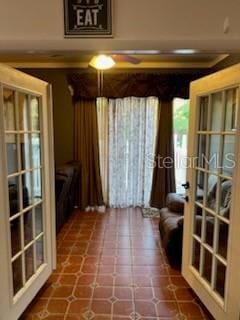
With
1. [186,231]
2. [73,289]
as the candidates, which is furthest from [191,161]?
[73,289]

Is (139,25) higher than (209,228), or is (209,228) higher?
(139,25)

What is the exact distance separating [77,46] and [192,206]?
1.69 metres

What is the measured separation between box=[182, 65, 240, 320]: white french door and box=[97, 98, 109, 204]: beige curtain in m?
2.85

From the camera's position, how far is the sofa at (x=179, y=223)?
6.68 feet

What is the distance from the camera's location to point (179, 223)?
3008 millimetres

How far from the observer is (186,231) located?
103 inches

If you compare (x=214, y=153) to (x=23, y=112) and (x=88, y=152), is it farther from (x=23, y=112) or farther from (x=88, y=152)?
(x=88, y=152)

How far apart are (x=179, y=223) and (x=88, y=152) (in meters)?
2.69

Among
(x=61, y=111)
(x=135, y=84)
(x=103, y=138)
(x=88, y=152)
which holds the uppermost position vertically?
(x=135, y=84)

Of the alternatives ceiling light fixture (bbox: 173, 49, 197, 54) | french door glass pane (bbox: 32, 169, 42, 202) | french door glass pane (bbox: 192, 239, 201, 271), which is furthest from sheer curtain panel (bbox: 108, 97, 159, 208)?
ceiling light fixture (bbox: 173, 49, 197, 54)

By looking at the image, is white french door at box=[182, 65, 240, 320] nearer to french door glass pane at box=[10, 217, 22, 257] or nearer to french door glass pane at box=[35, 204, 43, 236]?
french door glass pane at box=[35, 204, 43, 236]

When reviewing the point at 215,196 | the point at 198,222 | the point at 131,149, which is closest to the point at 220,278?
the point at 198,222

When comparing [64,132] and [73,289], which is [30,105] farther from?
[64,132]

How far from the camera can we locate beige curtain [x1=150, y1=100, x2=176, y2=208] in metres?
5.09
